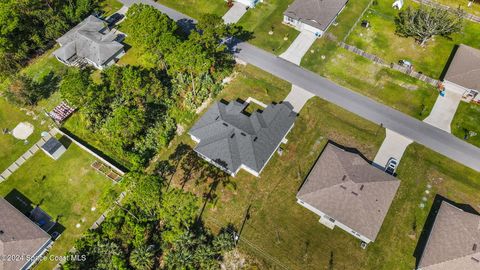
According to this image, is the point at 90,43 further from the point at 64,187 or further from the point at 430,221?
the point at 430,221

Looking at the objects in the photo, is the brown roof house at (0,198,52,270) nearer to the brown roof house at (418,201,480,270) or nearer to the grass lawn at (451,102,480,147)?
the brown roof house at (418,201,480,270)

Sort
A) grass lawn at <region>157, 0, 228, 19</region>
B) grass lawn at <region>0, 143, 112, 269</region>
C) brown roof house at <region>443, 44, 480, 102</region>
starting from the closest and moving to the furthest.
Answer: grass lawn at <region>0, 143, 112, 269</region>, brown roof house at <region>443, 44, 480, 102</region>, grass lawn at <region>157, 0, 228, 19</region>

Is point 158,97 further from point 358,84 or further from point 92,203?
point 358,84

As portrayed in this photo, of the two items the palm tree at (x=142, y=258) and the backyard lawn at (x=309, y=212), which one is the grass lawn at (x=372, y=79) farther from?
the palm tree at (x=142, y=258)

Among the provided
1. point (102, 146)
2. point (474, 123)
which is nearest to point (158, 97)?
point (102, 146)

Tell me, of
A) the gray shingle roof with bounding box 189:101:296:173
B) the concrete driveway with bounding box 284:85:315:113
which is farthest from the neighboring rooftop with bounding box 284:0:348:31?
the gray shingle roof with bounding box 189:101:296:173

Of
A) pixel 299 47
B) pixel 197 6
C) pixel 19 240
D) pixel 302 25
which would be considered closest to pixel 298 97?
pixel 299 47
